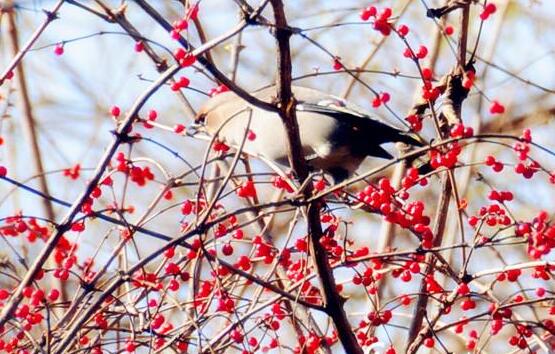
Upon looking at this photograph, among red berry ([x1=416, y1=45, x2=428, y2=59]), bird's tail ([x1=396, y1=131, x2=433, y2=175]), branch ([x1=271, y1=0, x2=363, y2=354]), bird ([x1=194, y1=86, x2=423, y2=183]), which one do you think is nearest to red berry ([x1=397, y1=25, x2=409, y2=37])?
red berry ([x1=416, y1=45, x2=428, y2=59])

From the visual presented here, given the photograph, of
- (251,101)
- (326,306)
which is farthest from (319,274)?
(251,101)

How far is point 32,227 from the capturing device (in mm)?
3199

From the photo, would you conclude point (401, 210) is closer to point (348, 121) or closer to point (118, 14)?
point (118, 14)

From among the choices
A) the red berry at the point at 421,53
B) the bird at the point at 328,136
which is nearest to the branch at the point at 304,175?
the red berry at the point at 421,53

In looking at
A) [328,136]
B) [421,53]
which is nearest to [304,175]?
[421,53]

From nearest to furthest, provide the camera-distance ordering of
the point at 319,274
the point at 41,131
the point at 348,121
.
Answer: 1. the point at 319,274
2. the point at 348,121
3. the point at 41,131

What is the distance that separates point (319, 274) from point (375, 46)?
2.11m

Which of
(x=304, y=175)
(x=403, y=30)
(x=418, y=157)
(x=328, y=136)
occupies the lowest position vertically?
(x=304, y=175)

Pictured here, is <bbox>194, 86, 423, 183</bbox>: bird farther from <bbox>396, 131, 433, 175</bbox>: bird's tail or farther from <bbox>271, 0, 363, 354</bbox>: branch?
<bbox>271, 0, 363, 354</bbox>: branch

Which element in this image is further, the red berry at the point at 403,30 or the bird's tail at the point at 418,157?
the bird's tail at the point at 418,157

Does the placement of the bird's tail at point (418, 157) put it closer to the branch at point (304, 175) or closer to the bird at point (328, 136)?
the bird at point (328, 136)

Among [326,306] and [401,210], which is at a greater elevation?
[401,210]

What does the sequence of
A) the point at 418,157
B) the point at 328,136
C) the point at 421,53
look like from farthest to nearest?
the point at 328,136, the point at 418,157, the point at 421,53

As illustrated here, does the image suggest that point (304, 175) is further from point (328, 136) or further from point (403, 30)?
point (328, 136)
